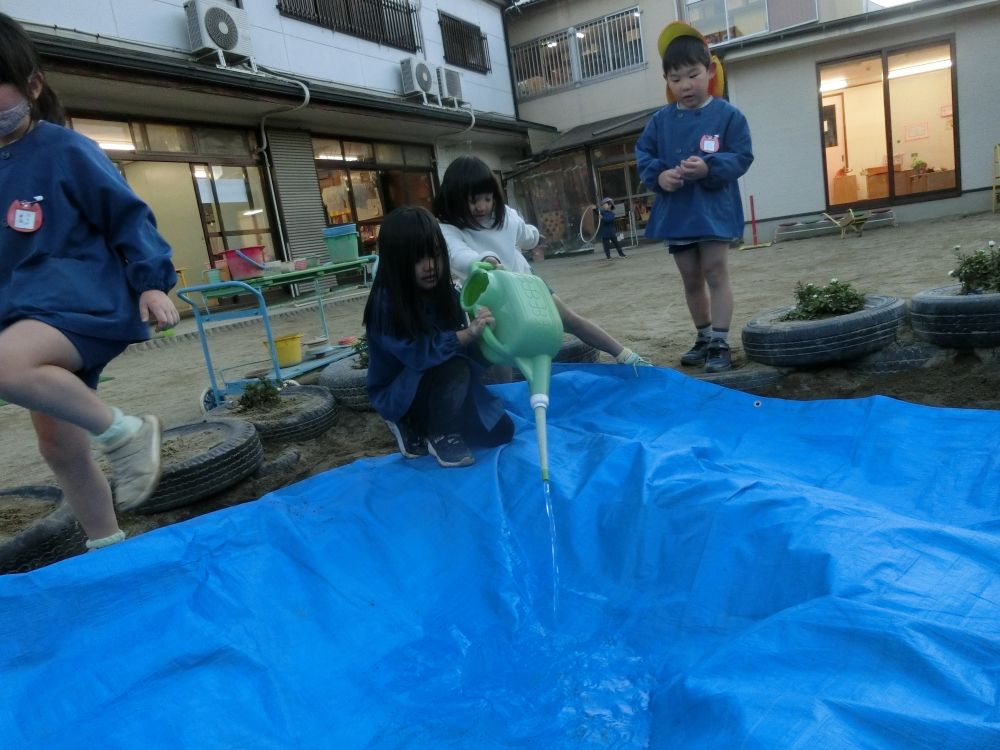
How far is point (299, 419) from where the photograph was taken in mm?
3105

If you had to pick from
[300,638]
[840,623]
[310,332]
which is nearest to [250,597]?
[300,638]

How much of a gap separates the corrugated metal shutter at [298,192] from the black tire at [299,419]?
6454 mm

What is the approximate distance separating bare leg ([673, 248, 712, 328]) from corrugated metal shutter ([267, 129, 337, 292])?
7140 mm

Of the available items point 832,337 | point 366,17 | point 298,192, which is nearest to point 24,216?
point 832,337

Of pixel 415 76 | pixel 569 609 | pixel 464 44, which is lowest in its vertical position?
pixel 569 609

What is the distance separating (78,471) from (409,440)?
0.96 meters

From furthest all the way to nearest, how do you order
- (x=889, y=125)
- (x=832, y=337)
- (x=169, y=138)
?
(x=889, y=125) < (x=169, y=138) < (x=832, y=337)

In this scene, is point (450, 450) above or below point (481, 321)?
below

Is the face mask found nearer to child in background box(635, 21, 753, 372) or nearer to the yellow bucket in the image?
child in background box(635, 21, 753, 372)

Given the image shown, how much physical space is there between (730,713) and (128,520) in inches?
87.6

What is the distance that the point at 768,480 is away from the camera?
1606 millimetres

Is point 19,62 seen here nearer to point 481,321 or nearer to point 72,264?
point 72,264

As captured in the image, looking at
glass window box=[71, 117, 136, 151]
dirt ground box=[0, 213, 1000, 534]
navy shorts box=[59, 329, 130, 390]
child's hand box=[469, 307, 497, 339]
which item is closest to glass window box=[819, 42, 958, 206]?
dirt ground box=[0, 213, 1000, 534]

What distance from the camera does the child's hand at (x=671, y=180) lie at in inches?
119
